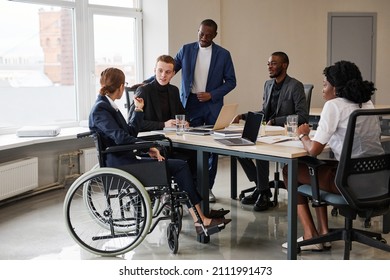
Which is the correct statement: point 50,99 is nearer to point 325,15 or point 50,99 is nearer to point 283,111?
point 283,111

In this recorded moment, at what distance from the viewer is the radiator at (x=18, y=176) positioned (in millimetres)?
4484

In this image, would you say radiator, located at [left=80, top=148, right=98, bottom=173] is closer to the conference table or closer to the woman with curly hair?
the conference table

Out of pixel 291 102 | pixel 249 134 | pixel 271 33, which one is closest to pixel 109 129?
pixel 249 134

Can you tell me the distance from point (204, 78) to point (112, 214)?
165cm

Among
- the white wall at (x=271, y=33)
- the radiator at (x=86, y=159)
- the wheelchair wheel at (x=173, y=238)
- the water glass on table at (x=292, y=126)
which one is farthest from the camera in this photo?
the white wall at (x=271, y=33)

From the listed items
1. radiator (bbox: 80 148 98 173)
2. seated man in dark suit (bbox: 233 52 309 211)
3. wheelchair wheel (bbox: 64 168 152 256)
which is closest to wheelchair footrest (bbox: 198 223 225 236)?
wheelchair wheel (bbox: 64 168 152 256)

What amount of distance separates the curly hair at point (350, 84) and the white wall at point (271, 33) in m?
3.25

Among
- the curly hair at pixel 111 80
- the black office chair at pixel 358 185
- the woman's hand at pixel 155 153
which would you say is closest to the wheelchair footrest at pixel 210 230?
the woman's hand at pixel 155 153

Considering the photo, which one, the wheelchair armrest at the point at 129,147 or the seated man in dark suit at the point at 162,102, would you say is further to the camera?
the seated man in dark suit at the point at 162,102

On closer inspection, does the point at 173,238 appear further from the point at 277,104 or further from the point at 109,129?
the point at 277,104

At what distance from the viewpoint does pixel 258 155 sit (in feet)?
10.3

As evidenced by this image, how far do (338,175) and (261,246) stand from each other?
88 cm

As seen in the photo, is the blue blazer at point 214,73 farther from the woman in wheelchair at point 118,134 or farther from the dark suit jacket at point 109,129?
the dark suit jacket at point 109,129

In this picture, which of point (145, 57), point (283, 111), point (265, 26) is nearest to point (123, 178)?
point (283, 111)
